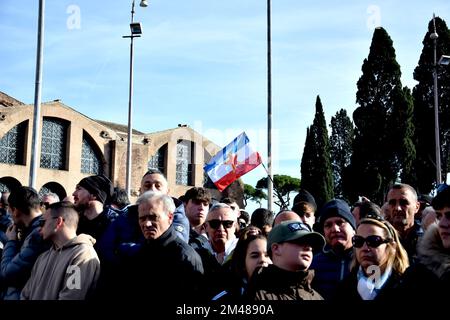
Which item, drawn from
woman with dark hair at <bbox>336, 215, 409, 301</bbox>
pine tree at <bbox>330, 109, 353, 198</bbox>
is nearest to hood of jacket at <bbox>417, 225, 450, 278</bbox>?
woman with dark hair at <bbox>336, 215, 409, 301</bbox>

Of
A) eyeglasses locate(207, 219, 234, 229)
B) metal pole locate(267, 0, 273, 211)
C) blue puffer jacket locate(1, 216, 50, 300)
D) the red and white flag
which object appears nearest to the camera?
blue puffer jacket locate(1, 216, 50, 300)

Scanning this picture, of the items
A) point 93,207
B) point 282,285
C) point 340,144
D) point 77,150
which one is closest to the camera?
point 282,285

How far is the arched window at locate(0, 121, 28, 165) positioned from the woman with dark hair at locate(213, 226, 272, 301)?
33.2 metres

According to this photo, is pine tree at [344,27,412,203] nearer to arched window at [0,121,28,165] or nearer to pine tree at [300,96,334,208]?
pine tree at [300,96,334,208]

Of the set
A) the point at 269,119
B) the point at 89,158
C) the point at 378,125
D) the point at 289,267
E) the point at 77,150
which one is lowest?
the point at 289,267

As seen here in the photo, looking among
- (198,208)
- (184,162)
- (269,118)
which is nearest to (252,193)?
(184,162)

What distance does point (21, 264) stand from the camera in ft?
14.9

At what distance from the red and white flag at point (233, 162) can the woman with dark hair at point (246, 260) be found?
7.53 metres

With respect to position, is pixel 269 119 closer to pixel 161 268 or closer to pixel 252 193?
pixel 161 268

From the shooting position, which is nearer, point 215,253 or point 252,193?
point 215,253

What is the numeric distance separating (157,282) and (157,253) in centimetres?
23

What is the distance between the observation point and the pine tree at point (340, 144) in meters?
49.9

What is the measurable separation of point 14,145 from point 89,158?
612cm

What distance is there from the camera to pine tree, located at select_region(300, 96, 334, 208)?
1634 inches
